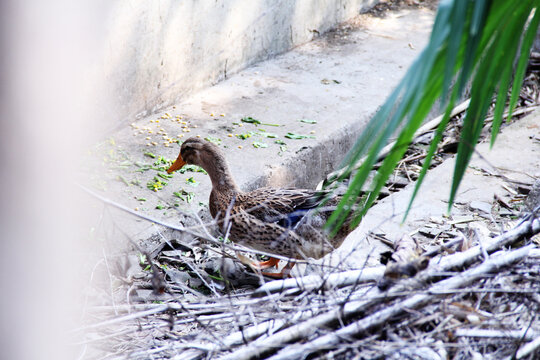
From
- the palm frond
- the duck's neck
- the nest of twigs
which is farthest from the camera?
the duck's neck

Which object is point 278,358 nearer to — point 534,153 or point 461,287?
point 461,287

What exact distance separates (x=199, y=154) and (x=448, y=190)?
172 cm

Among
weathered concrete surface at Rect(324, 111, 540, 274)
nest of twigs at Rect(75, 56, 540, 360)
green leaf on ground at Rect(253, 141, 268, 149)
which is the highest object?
nest of twigs at Rect(75, 56, 540, 360)

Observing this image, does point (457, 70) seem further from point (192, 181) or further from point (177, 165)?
point (192, 181)

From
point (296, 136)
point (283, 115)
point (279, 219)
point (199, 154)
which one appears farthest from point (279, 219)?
point (283, 115)

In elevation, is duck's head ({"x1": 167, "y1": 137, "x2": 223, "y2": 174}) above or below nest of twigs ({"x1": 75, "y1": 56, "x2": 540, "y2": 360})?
below

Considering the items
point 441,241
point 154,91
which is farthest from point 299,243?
point 154,91

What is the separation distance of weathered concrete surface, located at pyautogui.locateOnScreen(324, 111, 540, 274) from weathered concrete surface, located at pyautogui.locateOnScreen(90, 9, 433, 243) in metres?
0.64

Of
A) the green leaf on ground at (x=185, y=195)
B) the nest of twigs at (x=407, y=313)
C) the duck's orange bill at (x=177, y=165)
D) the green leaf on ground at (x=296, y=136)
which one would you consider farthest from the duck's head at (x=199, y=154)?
the nest of twigs at (x=407, y=313)

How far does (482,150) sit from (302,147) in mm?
1451

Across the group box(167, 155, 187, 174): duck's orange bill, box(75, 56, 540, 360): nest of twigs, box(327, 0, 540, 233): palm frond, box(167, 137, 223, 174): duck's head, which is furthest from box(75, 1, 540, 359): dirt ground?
box(327, 0, 540, 233): palm frond

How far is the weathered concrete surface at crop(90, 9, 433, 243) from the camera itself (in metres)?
4.10

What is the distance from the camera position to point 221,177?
3.67 metres

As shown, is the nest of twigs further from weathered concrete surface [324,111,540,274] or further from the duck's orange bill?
the duck's orange bill
